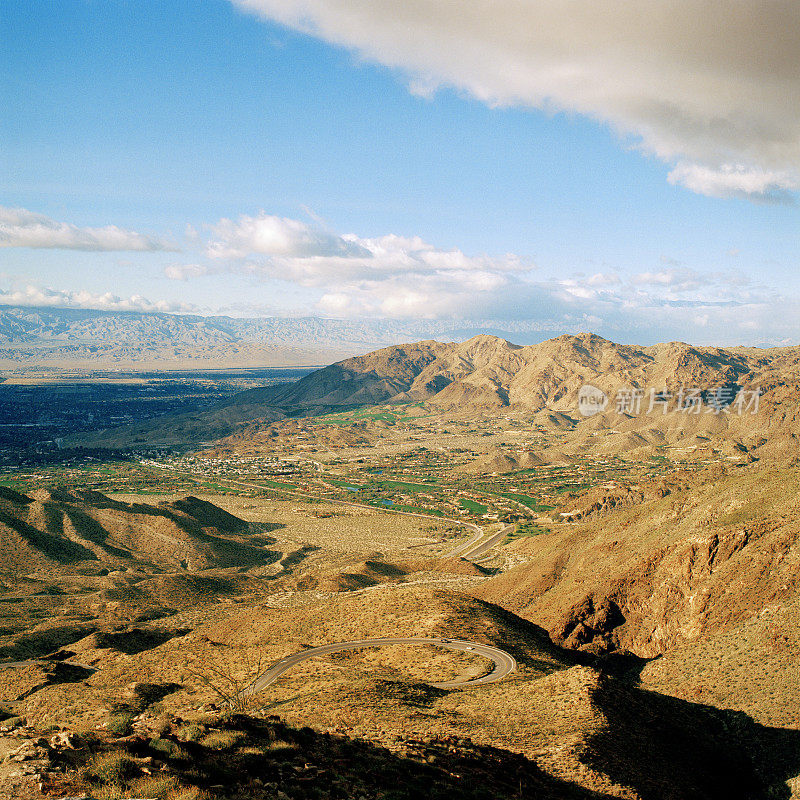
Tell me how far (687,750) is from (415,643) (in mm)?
21515

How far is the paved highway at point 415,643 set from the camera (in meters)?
41.1

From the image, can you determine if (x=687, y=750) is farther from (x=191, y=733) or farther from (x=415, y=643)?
(x=191, y=733)

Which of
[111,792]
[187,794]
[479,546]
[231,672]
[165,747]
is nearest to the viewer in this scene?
[187,794]

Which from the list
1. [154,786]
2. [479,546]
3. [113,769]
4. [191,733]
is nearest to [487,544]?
[479,546]

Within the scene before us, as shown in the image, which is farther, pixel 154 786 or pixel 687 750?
pixel 687 750

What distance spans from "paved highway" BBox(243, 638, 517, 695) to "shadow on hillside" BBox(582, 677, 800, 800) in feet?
28.1

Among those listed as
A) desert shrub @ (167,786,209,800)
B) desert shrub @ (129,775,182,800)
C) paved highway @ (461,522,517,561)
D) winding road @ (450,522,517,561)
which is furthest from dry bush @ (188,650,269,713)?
paved highway @ (461,522,517,561)

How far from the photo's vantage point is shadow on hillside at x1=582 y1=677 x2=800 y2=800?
2855 cm

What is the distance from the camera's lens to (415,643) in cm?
4816

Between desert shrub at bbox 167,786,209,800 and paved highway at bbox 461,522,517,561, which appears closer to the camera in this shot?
desert shrub at bbox 167,786,209,800

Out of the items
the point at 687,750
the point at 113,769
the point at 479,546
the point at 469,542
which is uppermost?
the point at 113,769

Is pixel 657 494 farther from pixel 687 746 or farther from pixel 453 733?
pixel 453 733

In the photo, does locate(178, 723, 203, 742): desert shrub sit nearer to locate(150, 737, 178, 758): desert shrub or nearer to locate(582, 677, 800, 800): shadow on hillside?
locate(150, 737, 178, 758): desert shrub

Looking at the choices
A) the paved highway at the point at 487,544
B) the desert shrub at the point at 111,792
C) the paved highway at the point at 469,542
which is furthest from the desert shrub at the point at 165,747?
the paved highway at the point at 469,542
